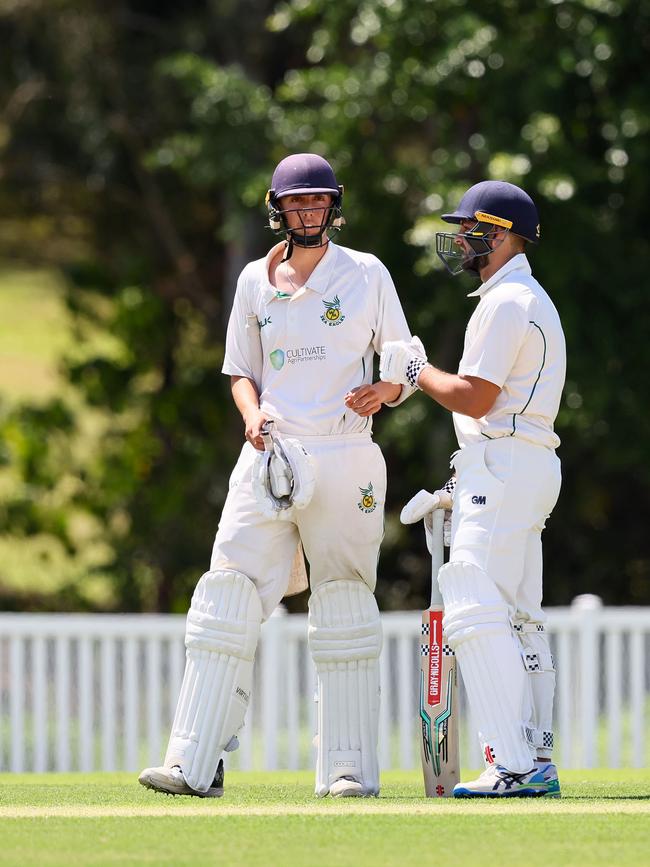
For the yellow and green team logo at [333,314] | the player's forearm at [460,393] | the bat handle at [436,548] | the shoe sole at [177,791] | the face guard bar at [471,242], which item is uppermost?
the face guard bar at [471,242]

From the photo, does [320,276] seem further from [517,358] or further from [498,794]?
[498,794]

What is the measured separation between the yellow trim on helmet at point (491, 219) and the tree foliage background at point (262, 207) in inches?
207

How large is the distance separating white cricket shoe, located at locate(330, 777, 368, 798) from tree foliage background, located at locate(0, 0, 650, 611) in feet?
19.1

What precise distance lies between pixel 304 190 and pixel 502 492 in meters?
1.13

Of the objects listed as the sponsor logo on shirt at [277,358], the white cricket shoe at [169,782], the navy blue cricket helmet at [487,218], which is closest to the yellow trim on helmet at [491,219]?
the navy blue cricket helmet at [487,218]

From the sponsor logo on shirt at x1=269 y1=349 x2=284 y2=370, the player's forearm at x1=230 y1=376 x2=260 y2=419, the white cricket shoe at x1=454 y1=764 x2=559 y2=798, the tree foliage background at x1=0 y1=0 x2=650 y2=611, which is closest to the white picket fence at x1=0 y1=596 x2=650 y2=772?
the tree foliage background at x1=0 y1=0 x2=650 y2=611

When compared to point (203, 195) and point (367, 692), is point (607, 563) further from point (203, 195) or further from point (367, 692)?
point (367, 692)

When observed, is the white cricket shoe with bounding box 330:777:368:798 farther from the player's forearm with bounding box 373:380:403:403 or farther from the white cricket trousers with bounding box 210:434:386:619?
the player's forearm with bounding box 373:380:403:403

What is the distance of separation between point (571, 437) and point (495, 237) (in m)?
7.73

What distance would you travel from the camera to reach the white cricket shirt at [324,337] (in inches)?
201

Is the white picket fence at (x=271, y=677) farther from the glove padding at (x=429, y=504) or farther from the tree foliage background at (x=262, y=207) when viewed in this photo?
A: the glove padding at (x=429, y=504)

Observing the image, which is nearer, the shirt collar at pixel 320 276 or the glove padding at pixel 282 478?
the glove padding at pixel 282 478

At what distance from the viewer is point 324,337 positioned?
5.11 m

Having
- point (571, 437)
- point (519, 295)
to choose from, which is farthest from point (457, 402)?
point (571, 437)
